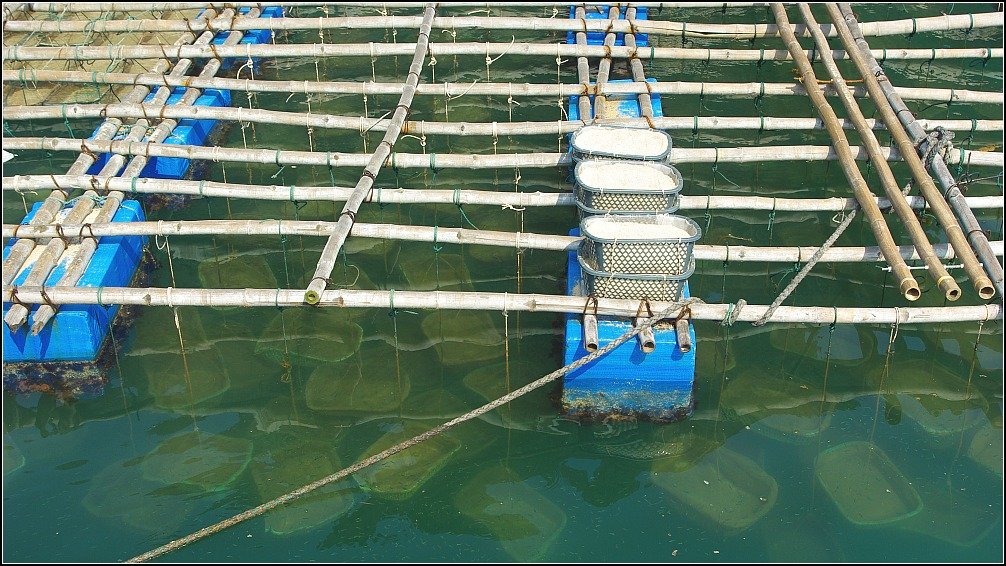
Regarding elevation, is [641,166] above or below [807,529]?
above

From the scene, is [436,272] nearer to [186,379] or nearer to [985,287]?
[186,379]

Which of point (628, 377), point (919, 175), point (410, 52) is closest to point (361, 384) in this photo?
point (628, 377)

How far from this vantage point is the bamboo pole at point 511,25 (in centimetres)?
1409

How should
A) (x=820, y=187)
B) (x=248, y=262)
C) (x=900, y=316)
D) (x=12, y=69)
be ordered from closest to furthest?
(x=900, y=316) < (x=248, y=262) < (x=820, y=187) < (x=12, y=69)

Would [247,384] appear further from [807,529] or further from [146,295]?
[807,529]

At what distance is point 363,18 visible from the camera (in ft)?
46.9

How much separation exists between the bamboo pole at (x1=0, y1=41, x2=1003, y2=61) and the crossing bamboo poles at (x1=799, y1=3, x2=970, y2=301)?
2.23ft

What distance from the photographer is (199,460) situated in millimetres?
9648

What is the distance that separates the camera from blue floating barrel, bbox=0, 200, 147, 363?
396 inches

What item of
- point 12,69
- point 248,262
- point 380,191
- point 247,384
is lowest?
point 247,384

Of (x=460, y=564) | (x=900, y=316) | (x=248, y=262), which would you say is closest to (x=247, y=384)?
(x=248, y=262)

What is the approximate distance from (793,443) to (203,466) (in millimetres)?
5789

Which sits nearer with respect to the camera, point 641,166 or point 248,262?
point 641,166

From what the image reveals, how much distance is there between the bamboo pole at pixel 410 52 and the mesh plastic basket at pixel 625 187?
3.91 meters
